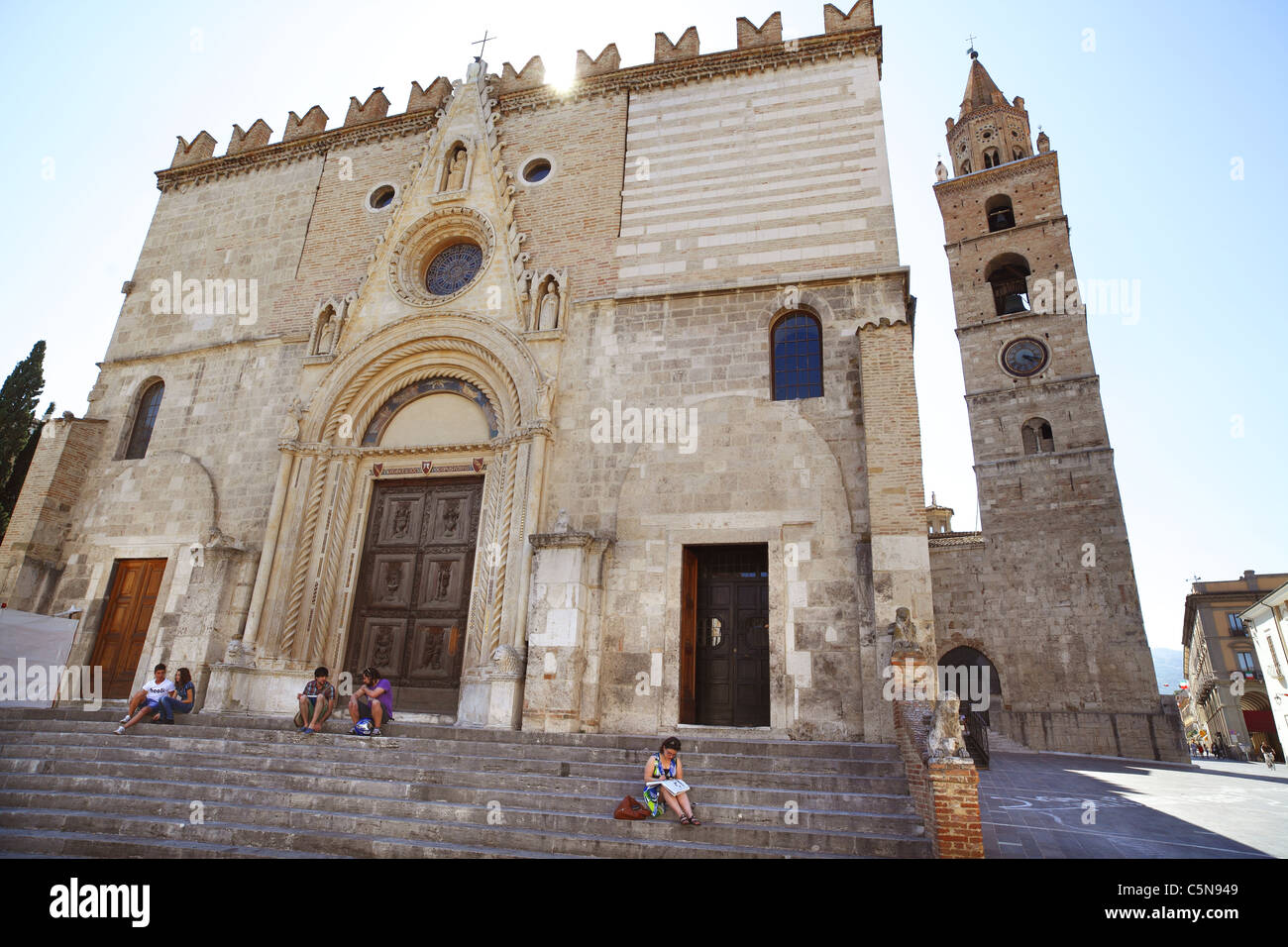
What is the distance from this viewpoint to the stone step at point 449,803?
21.2ft

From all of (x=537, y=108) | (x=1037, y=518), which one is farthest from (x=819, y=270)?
(x=1037, y=518)

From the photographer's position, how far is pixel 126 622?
43.8 feet

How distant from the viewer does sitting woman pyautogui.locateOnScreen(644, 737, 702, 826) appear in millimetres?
6457

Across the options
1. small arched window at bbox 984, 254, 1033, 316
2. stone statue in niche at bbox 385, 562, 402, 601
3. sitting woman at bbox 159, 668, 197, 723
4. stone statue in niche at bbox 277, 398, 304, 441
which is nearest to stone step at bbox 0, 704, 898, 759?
sitting woman at bbox 159, 668, 197, 723

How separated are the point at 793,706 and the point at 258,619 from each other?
9.06 metres

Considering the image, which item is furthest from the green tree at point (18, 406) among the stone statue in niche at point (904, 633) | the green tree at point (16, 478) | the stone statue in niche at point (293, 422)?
the stone statue in niche at point (904, 633)

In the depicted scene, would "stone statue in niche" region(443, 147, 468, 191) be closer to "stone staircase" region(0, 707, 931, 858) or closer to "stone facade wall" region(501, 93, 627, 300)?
"stone facade wall" region(501, 93, 627, 300)

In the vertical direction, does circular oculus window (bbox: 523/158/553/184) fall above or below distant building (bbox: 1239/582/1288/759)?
above

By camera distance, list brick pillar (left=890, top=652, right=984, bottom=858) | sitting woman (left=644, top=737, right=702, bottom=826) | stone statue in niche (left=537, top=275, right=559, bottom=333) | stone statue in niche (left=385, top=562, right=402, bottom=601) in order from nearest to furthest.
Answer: brick pillar (left=890, top=652, right=984, bottom=858) < sitting woman (left=644, top=737, right=702, bottom=826) < stone statue in niche (left=385, top=562, right=402, bottom=601) < stone statue in niche (left=537, top=275, right=559, bottom=333)

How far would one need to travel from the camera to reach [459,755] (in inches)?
324

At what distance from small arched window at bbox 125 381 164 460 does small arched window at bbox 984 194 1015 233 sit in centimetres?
3210

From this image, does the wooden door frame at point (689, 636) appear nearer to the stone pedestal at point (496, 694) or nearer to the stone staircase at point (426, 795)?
the stone staircase at point (426, 795)

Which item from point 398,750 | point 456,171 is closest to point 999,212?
point 456,171
